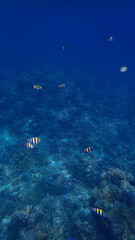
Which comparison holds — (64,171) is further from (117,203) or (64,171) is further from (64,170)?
(117,203)

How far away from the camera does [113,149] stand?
32.7ft

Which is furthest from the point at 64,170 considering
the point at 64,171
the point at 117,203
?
the point at 117,203

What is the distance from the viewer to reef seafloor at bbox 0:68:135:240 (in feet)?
16.5

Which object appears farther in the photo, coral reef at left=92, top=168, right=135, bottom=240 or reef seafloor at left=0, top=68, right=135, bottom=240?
reef seafloor at left=0, top=68, right=135, bottom=240

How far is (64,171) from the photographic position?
755 centimetres

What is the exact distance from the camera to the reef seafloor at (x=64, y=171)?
504cm

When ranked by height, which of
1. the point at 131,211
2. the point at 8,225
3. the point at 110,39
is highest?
the point at 110,39

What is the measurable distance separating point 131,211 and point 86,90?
1711 cm

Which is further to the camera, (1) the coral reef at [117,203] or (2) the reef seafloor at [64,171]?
(2) the reef seafloor at [64,171]

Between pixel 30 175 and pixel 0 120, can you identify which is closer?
pixel 30 175

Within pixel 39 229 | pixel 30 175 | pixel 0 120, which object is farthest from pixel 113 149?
pixel 0 120

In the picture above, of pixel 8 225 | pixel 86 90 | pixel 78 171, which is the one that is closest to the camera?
pixel 8 225

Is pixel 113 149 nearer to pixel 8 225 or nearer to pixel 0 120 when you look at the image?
pixel 8 225

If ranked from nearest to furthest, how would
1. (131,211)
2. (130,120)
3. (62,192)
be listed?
(131,211), (62,192), (130,120)
